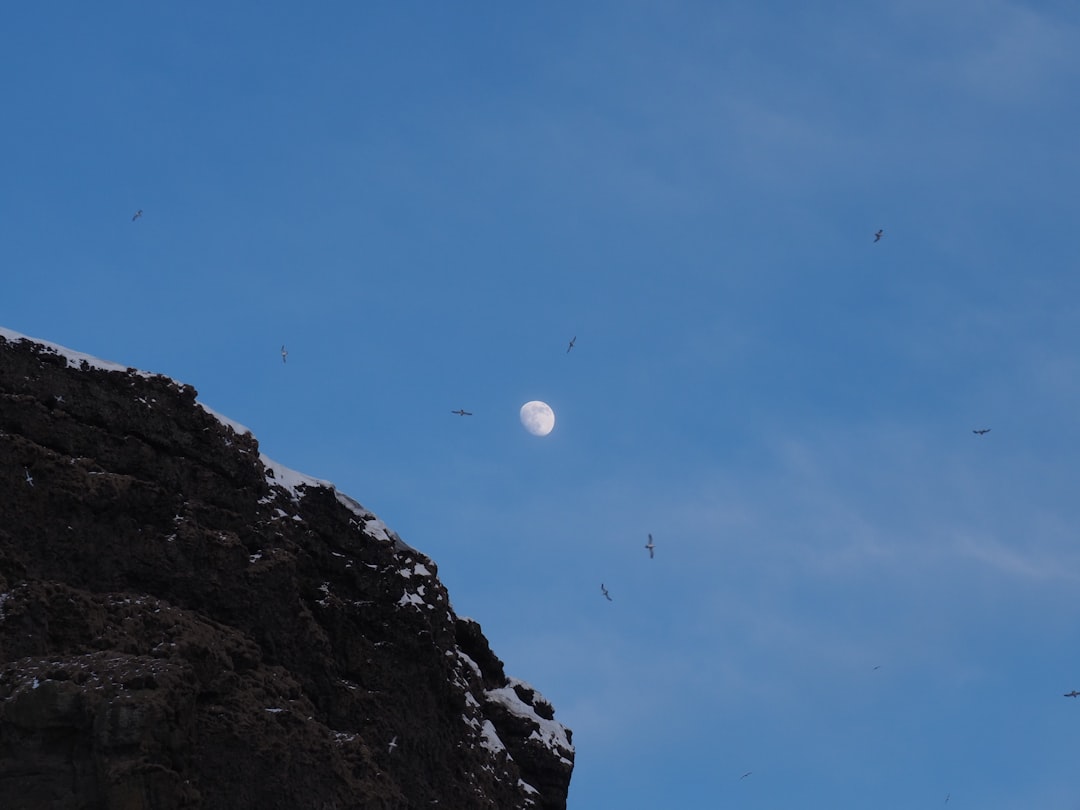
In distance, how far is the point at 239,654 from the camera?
30109 mm

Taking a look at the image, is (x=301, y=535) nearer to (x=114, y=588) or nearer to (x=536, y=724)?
(x=114, y=588)

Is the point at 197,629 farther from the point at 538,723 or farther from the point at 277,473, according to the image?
the point at 538,723

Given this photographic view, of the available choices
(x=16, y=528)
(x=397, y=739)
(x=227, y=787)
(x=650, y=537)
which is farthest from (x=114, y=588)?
(x=650, y=537)

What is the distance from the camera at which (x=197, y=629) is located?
29.4m

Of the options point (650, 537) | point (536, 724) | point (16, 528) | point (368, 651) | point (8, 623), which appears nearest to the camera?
point (8, 623)

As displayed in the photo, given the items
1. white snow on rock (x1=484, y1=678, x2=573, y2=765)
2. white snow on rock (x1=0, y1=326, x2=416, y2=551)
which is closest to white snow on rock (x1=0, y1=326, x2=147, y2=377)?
white snow on rock (x1=0, y1=326, x2=416, y2=551)

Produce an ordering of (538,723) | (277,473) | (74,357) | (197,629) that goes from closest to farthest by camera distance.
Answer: (197,629), (74,357), (277,473), (538,723)

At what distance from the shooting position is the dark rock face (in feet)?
83.5

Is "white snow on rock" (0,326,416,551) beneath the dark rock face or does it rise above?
above

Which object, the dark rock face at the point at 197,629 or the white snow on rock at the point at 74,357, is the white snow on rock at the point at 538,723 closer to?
the dark rock face at the point at 197,629

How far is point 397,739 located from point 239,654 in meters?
4.90

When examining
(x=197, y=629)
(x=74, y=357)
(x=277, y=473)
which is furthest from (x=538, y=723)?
(x=74, y=357)

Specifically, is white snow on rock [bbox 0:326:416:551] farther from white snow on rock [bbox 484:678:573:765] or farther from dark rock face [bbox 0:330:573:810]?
white snow on rock [bbox 484:678:573:765]

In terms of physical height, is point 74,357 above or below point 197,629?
above
